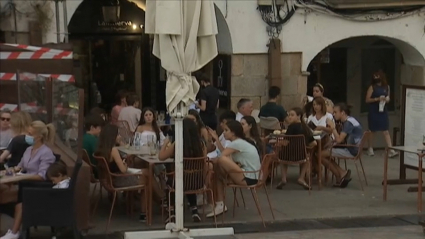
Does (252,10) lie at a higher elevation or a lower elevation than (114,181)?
higher

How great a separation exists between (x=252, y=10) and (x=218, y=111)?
6.31 feet

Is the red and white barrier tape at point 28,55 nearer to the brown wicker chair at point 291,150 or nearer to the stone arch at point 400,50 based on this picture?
the brown wicker chair at point 291,150

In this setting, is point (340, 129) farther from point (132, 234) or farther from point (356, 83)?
point (132, 234)

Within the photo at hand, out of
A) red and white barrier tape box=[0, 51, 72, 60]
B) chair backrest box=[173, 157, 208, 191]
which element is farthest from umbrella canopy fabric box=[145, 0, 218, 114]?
red and white barrier tape box=[0, 51, 72, 60]

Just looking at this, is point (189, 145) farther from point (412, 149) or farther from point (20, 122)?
point (412, 149)

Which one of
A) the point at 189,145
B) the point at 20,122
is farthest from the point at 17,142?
the point at 189,145

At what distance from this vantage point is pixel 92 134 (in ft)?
32.4

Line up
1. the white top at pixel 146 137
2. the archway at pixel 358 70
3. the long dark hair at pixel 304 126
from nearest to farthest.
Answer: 1. the white top at pixel 146 137
2. the long dark hair at pixel 304 126
3. the archway at pixel 358 70

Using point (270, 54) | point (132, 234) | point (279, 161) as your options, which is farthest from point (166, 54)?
point (270, 54)

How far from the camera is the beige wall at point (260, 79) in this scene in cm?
1415

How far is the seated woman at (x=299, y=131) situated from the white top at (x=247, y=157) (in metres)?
1.80

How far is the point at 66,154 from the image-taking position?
8914 millimetres

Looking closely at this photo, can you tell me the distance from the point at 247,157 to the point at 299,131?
75.0 inches

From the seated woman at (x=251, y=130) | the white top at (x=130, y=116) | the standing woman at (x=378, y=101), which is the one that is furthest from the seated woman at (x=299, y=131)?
the standing woman at (x=378, y=101)
